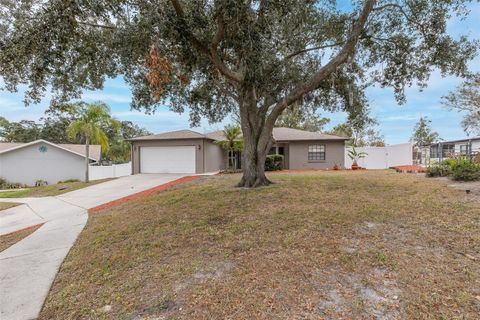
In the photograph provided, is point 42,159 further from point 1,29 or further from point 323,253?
point 323,253

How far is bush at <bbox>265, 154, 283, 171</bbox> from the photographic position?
18562mm

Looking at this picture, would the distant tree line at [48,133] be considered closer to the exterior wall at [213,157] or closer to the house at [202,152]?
the house at [202,152]

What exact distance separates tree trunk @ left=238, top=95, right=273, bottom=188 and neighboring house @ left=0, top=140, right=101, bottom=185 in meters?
18.5

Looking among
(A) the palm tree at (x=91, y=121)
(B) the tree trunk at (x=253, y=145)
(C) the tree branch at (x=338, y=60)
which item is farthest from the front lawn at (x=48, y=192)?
(C) the tree branch at (x=338, y=60)

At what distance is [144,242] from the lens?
16.3 ft

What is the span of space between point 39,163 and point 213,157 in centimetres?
1365

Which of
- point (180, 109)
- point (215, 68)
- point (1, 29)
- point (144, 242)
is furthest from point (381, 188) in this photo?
point (1, 29)

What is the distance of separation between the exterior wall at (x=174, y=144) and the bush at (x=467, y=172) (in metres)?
13.4

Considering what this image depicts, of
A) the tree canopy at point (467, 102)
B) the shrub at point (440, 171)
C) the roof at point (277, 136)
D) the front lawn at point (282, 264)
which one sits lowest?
A: the front lawn at point (282, 264)

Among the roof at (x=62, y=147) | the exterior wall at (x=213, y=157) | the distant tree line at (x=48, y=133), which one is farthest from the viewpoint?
the distant tree line at (x=48, y=133)

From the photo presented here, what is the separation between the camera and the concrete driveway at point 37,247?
3.41 m

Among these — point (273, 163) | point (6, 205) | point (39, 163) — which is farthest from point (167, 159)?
point (39, 163)

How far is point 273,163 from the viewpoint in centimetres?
1878

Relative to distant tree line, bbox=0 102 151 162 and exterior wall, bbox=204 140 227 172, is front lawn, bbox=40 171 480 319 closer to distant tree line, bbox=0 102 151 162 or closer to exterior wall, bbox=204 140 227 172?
exterior wall, bbox=204 140 227 172
